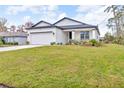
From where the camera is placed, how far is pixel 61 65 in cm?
536

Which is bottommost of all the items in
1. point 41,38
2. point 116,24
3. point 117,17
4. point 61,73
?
point 61,73

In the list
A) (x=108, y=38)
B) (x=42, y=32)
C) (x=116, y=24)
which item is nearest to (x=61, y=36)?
(x=42, y=32)

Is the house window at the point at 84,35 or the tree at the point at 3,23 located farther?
the tree at the point at 3,23

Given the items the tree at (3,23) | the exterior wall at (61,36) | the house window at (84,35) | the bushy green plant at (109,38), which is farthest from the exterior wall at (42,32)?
the bushy green plant at (109,38)

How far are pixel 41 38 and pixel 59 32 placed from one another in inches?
60.2

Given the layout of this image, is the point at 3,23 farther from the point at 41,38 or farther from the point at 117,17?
the point at 117,17

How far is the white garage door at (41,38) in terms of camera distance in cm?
1549

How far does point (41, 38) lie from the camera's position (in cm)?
1574

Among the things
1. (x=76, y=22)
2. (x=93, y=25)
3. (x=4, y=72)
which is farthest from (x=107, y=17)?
(x=4, y=72)

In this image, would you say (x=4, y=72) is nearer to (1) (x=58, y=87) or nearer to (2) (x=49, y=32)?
(1) (x=58, y=87)

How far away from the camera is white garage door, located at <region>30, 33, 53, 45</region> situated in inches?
610

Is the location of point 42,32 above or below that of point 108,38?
above

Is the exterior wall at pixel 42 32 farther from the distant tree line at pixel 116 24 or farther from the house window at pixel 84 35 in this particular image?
the distant tree line at pixel 116 24
